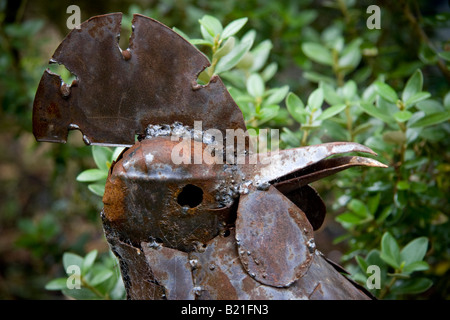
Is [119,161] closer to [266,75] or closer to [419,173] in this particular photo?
[266,75]

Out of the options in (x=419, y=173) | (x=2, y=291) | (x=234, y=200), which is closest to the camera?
(x=234, y=200)

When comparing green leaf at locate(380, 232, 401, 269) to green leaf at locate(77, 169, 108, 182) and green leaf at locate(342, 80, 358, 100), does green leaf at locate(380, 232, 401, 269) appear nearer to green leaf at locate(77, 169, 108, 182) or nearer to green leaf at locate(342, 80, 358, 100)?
green leaf at locate(342, 80, 358, 100)

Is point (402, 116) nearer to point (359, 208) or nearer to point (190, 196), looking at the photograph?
point (359, 208)

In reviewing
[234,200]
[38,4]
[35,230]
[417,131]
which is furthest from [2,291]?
[417,131]

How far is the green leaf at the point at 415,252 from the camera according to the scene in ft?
3.01

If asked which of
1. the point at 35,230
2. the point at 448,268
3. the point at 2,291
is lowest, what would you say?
the point at 2,291

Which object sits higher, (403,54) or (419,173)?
(403,54)

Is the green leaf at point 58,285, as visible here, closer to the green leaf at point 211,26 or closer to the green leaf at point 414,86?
the green leaf at point 211,26

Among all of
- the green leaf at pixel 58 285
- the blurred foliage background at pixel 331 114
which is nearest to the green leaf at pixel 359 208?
Result: the blurred foliage background at pixel 331 114

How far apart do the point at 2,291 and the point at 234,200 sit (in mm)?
1602

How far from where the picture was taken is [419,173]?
1121 millimetres

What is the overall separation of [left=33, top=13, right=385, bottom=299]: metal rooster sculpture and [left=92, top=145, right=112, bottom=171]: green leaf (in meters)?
0.20

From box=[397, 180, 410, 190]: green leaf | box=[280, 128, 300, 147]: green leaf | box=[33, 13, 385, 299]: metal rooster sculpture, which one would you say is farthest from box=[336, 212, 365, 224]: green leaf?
box=[33, 13, 385, 299]: metal rooster sculpture

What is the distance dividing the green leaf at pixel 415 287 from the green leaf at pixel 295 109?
0.42 metres
